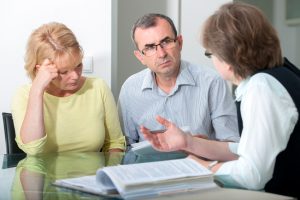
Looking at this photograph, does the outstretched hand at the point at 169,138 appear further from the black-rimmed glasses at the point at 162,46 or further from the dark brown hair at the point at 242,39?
the black-rimmed glasses at the point at 162,46

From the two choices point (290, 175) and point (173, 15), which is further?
point (173, 15)

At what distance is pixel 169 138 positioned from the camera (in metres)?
1.45

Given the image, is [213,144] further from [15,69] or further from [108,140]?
[15,69]

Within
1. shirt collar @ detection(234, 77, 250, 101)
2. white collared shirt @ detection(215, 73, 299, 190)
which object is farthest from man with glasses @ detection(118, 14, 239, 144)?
white collared shirt @ detection(215, 73, 299, 190)

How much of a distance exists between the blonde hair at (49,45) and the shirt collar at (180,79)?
1.32 feet

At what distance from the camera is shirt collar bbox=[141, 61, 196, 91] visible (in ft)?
7.32

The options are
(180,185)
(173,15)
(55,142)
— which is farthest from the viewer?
(173,15)

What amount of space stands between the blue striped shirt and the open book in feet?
3.29

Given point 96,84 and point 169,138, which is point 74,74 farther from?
point 169,138

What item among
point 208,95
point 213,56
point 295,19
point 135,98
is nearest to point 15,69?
point 135,98

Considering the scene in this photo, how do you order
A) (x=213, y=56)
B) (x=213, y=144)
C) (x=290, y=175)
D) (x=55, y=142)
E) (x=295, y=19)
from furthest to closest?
1. (x=295, y=19)
2. (x=55, y=142)
3. (x=213, y=144)
4. (x=213, y=56)
5. (x=290, y=175)

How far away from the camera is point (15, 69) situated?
→ 8.05 ft

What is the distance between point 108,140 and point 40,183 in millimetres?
915

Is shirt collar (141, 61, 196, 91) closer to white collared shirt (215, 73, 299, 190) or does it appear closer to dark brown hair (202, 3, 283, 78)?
dark brown hair (202, 3, 283, 78)
